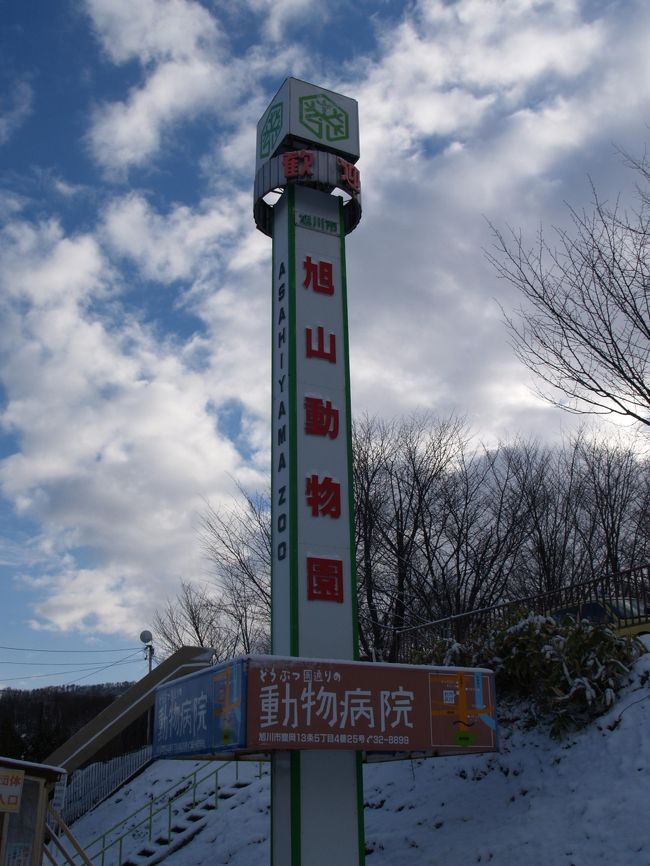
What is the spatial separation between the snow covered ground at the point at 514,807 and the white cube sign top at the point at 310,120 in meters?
11.8

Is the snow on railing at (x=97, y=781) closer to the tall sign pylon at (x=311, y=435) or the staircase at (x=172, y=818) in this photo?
the staircase at (x=172, y=818)

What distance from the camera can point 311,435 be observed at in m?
14.2

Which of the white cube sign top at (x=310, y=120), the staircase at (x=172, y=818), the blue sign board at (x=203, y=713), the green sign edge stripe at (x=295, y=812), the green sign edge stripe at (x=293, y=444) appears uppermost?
the white cube sign top at (x=310, y=120)

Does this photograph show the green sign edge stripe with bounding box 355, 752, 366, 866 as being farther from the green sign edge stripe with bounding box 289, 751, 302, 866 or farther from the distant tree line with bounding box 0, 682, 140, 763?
the distant tree line with bounding box 0, 682, 140, 763

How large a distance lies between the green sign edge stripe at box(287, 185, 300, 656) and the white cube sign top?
1648 millimetres

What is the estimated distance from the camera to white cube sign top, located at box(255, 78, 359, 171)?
17016mm

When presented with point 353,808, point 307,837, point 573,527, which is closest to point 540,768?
point 353,808

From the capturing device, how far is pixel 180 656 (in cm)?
2900

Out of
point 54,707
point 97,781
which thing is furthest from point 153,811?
point 54,707

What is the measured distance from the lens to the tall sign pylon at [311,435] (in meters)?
12.2

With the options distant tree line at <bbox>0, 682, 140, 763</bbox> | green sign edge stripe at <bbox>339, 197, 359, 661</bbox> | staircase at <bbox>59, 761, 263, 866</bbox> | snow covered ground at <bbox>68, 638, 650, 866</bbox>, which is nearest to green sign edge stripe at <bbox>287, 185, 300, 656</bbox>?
green sign edge stripe at <bbox>339, 197, 359, 661</bbox>

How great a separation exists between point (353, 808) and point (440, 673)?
7.87 feet

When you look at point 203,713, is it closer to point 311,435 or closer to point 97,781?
point 311,435

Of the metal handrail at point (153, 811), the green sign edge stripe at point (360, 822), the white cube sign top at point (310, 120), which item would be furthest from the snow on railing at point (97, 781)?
the white cube sign top at point (310, 120)
